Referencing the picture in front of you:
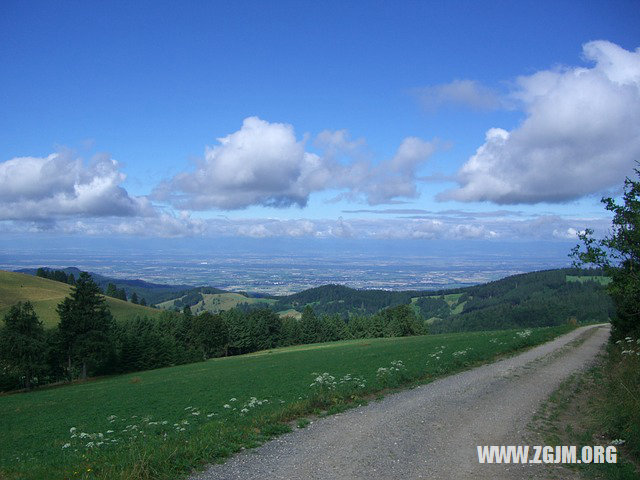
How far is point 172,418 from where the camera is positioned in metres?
17.4

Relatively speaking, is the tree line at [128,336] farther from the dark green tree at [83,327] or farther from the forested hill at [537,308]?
the forested hill at [537,308]

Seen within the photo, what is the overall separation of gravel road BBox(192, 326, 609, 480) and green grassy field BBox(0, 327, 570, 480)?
38.5 inches

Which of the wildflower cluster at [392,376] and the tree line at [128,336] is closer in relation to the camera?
the wildflower cluster at [392,376]

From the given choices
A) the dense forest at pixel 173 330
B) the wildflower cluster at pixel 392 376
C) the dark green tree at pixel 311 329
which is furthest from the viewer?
the dark green tree at pixel 311 329

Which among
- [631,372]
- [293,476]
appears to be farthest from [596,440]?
[293,476]

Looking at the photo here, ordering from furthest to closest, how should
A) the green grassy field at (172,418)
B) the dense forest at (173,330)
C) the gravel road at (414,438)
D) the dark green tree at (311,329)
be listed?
the dark green tree at (311,329), the dense forest at (173,330), the green grassy field at (172,418), the gravel road at (414,438)

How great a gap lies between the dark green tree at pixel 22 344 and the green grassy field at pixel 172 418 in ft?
56.3

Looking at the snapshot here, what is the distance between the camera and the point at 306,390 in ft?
62.4

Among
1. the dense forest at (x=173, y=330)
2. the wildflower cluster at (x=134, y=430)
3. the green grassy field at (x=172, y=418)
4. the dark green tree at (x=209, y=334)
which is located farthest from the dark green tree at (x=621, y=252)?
the dark green tree at (x=209, y=334)

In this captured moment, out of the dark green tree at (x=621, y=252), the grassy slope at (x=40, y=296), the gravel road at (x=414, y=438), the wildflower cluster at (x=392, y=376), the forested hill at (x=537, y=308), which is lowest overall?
the forested hill at (x=537, y=308)

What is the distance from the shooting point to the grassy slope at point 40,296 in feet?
298

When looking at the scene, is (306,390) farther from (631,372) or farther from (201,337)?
(201,337)

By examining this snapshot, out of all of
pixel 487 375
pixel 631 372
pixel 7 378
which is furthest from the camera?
pixel 7 378

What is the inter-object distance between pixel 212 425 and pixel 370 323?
95284 mm
